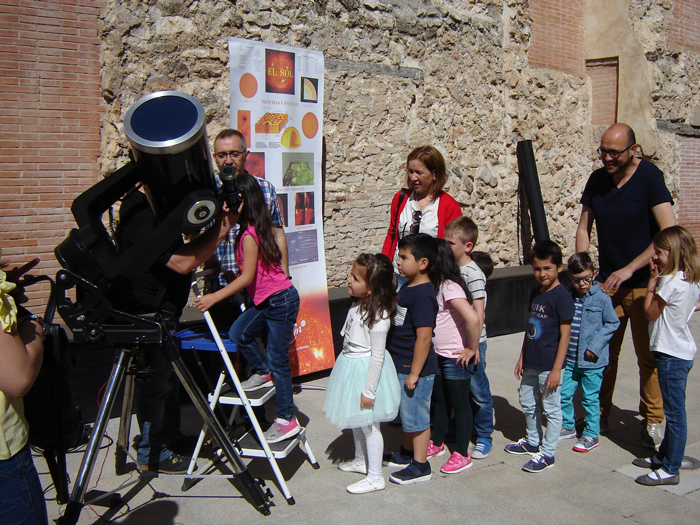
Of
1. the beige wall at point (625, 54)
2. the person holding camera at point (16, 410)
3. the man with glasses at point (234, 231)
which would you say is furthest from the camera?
the beige wall at point (625, 54)

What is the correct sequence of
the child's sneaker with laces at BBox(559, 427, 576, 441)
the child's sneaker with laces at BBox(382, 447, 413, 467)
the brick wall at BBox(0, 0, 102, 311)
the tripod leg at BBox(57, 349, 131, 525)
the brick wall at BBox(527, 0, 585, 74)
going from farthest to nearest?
the brick wall at BBox(527, 0, 585, 74)
the brick wall at BBox(0, 0, 102, 311)
the child's sneaker with laces at BBox(559, 427, 576, 441)
the child's sneaker with laces at BBox(382, 447, 413, 467)
the tripod leg at BBox(57, 349, 131, 525)

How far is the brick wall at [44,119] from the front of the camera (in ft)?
14.7

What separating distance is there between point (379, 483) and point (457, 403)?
0.70 metres

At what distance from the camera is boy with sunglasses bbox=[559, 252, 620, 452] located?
12.0 ft

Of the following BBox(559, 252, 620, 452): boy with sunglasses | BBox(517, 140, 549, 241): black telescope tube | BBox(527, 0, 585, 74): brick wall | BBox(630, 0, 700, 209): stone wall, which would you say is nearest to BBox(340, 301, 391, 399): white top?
BBox(559, 252, 620, 452): boy with sunglasses

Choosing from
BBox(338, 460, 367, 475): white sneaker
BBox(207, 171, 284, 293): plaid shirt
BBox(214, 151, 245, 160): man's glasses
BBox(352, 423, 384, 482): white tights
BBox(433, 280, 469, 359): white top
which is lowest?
BBox(338, 460, 367, 475): white sneaker

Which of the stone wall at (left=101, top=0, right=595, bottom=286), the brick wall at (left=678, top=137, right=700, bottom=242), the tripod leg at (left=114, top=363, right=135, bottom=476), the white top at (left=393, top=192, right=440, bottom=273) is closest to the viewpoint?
the tripod leg at (left=114, top=363, right=135, bottom=476)

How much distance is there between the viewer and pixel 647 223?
12.5 feet

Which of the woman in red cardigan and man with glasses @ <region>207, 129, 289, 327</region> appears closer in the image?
man with glasses @ <region>207, 129, 289, 327</region>

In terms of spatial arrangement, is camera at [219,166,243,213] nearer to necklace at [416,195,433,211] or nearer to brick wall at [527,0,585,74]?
necklace at [416,195,433,211]

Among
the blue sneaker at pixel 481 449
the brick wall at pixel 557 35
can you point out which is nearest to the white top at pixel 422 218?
the blue sneaker at pixel 481 449

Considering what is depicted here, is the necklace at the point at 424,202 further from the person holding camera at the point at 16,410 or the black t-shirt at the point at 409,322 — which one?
the person holding camera at the point at 16,410

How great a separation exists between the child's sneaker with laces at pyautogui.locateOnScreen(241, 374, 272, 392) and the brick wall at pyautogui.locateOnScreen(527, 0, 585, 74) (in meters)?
6.58

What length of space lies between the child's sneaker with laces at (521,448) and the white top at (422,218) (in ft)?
4.79
